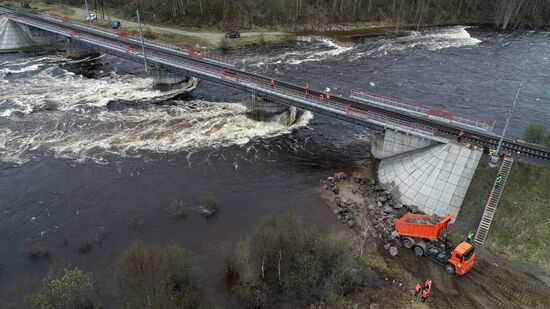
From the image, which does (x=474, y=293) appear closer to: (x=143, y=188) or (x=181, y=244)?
(x=181, y=244)

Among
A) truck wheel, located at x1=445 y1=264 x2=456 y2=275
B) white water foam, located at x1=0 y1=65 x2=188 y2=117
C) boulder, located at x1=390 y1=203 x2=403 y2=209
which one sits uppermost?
white water foam, located at x1=0 y1=65 x2=188 y2=117

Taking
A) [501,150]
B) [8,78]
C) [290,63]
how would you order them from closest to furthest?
[501,150], [8,78], [290,63]

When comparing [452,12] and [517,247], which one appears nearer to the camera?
[517,247]

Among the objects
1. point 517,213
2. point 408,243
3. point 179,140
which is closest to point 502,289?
point 408,243

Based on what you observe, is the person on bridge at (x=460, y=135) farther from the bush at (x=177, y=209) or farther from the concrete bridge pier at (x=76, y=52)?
the concrete bridge pier at (x=76, y=52)

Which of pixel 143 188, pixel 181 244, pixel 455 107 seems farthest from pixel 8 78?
pixel 455 107

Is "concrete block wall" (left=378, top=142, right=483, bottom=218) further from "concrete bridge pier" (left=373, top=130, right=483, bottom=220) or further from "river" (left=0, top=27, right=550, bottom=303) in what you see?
"river" (left=0, top=27, right=550, bottom=303)

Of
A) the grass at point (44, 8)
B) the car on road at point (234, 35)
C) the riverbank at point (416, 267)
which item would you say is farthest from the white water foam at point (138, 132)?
the grass at point (44, 8)

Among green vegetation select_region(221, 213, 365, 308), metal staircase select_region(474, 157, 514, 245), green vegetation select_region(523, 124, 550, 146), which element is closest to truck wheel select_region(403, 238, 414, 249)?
green vegetation select_region(221, 213, 365, 308)
